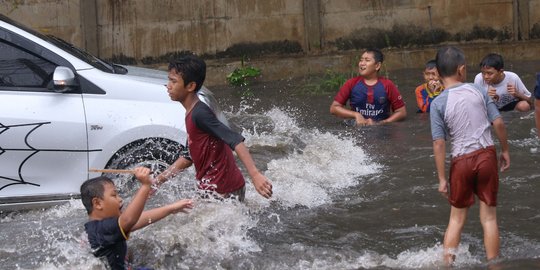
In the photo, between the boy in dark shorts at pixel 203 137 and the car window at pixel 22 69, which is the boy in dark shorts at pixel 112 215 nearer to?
the boy in dark shorts at pixel 203 137

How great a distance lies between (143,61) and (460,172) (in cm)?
966

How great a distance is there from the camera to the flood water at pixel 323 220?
6.40 meters

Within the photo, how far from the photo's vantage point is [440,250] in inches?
248

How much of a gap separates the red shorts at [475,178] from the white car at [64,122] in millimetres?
2551

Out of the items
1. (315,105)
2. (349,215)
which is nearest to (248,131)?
(315,105)

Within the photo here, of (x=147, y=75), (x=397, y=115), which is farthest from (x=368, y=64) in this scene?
(x=147, y=75)

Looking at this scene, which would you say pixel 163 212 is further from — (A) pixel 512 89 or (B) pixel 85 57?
(A) pixel 512 89

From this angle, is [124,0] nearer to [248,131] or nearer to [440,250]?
[248,131]

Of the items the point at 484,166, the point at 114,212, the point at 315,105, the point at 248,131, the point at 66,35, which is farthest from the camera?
the point at 66,35

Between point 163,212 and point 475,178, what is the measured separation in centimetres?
214

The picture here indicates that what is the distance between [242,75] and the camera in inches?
573

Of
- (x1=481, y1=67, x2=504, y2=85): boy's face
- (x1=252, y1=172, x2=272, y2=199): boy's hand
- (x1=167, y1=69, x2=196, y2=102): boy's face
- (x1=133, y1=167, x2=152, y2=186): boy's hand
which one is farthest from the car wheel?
(x1=481, y1=67, x2=504, y2=85): boy's face

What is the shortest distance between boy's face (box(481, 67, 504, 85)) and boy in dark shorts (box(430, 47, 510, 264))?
185 inches

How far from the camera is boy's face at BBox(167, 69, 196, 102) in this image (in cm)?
634
